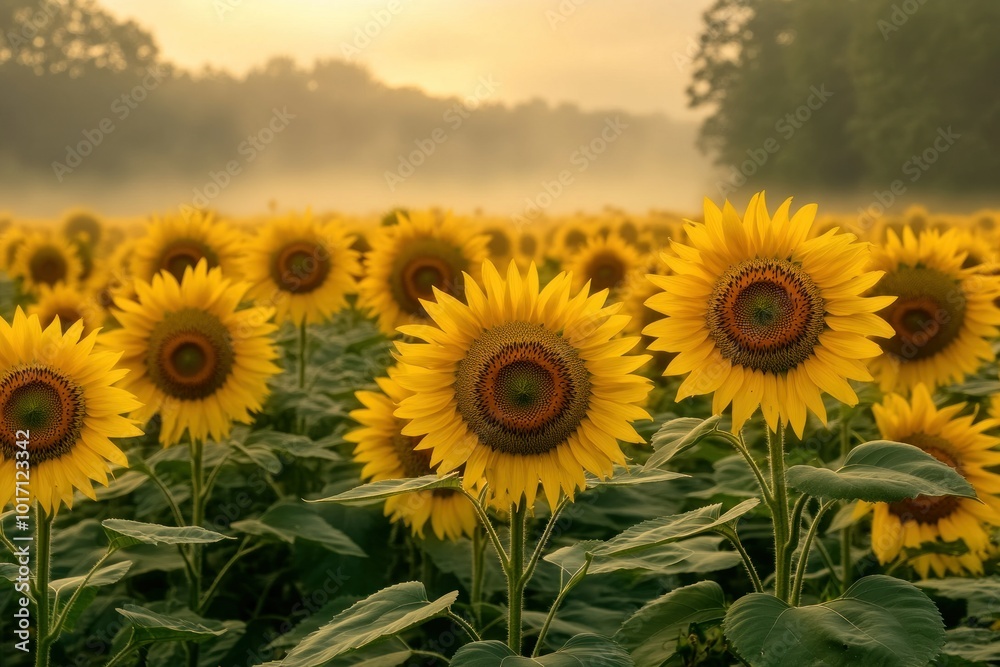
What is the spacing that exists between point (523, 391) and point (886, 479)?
1.06 m

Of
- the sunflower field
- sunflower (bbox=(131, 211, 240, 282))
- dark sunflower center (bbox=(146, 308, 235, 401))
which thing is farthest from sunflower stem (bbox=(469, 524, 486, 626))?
sunflower (bbox=(131, 211, 240, 282))

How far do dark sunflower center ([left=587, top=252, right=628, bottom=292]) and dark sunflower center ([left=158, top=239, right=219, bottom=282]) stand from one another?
12.2ft

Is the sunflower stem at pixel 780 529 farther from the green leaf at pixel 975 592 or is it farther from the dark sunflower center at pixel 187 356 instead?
the dark sunflower center at pixel 187 356

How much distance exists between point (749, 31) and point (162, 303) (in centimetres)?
6636

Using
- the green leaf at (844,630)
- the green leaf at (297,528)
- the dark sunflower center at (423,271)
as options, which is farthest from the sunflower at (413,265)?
the green leaf at (844,630)

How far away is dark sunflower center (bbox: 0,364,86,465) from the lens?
3.25 m

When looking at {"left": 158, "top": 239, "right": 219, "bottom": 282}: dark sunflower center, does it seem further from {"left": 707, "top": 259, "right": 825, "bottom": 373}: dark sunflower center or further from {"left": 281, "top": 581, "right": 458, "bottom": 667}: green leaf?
{"left": 707, "top": 259, "right": 825, "bottom": 373}: dark sunflower center

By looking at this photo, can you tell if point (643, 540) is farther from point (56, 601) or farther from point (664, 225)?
point (664, 225)

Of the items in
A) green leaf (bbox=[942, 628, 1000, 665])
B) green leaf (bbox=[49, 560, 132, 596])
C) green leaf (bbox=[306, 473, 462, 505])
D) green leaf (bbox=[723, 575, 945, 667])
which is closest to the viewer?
green leaf (bbox=[723, 575, 945, 667])

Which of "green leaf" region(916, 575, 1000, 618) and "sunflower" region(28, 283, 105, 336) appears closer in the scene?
"green leaf" region(916, 575, 1000, 618)

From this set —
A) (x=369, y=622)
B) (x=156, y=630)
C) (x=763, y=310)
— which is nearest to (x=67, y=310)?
(x=156, y=630)

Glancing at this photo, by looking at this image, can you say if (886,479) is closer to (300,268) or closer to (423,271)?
(423,271)

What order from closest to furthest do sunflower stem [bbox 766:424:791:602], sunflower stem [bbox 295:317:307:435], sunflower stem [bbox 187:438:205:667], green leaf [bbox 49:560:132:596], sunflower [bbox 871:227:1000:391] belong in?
sunflower stem [bbox 766:424:791:602] → green leaf [bbox 49:560:132:596] → sunflower stem [bbox 187:438:205:667] → sunflower [bbox 871:227:1000:391] → sunflower stem [bbox 295:317:307:435]

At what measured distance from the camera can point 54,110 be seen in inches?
3364
